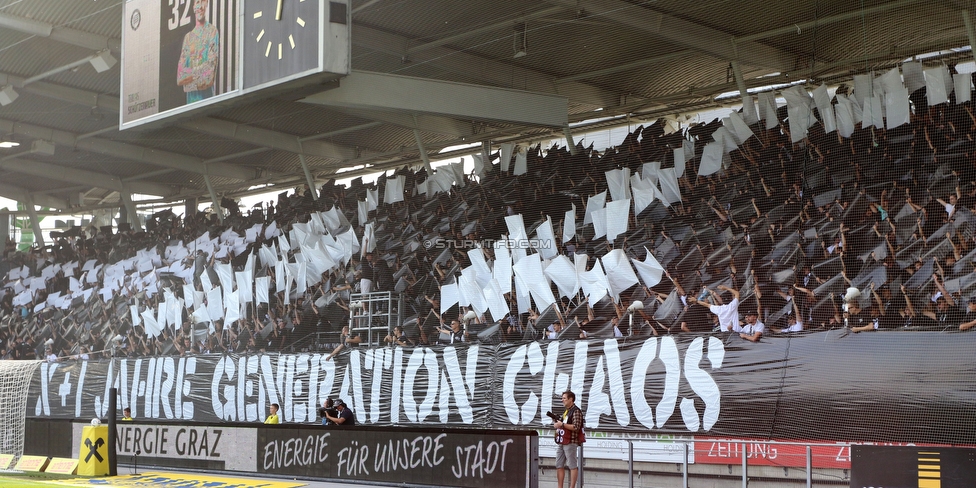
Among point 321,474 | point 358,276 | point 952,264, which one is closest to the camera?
point 952,264

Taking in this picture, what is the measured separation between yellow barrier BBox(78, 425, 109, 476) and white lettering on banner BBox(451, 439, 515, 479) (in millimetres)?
5826

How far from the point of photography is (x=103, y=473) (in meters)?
14.6

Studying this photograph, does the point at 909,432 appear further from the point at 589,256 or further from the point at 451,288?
the point at 451,288

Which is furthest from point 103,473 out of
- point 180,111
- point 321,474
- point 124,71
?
point 124,71

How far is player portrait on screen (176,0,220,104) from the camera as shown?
15.7m

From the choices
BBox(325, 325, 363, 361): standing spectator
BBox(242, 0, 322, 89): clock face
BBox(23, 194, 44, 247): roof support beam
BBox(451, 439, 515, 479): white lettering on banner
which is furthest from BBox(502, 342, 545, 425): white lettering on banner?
BBox(23, 194, 44, 247): roof support beam

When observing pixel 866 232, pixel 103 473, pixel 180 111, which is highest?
pixel 180 111

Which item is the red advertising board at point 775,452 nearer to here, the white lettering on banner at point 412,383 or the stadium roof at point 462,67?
the white lettering on banner at point 412,383

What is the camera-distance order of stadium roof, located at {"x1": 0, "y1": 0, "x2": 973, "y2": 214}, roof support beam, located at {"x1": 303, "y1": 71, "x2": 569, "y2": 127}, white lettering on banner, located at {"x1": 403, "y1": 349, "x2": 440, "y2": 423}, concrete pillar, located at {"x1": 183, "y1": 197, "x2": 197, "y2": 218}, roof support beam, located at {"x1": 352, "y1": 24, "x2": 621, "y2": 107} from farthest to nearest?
Answer: 1. concrete pillar, located at {"x1": 183, "y1": 197, "x2": 197, "y2": 218}
2. roof support beam, located at {"x1": 352, "y1": 24, "x2": 621, "y2": 107}
3. stadium roof, located at {"x1": 0, "y1": 0, "x2": 973, "y2": 214}
4. white lettering on banner, located at {"x1": 403, "y1": 349, "x2": 440, "y2": 423}
5. roof support beam, located at {"x1": 303, "y1": 71, "x2": 569, "y2": 127}

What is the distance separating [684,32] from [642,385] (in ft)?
24.5

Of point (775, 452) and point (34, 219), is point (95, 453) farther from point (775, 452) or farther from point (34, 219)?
point (34, 219)

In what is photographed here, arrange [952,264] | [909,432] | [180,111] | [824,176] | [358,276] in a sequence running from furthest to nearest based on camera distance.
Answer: [358,276], [180,111], [824,176], [952,264], [909,432]

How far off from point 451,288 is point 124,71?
7282mm

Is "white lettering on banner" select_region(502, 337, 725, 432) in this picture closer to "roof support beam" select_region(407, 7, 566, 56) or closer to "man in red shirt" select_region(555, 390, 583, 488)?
"man in red shirt" select_region(555, 390, 583, 488)
